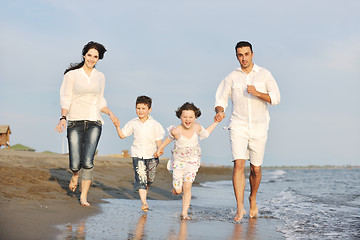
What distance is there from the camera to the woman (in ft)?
21.1

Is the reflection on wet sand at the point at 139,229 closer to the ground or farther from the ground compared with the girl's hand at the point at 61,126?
closer to the ground

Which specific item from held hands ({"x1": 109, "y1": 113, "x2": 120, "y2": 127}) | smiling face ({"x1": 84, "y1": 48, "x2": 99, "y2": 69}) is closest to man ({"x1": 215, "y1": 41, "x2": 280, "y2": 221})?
held hands ({"x1": 109, "y1": 113, "x2": 120, "y2": 127})

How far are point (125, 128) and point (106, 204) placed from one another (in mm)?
1208

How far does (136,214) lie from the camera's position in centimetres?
589

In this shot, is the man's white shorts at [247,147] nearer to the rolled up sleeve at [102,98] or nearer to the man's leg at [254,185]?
the man's leg at [254,185]

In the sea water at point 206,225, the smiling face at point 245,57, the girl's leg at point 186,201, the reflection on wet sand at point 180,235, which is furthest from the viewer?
the smiling face at point 245,57

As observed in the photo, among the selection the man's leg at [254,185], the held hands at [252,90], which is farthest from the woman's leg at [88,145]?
the man's leg at [254,185]

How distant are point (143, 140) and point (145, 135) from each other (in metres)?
0.08

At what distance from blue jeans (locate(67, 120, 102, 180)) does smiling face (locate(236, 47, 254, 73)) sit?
2.33 meters

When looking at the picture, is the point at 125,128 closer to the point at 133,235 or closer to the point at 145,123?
the point at 145,123

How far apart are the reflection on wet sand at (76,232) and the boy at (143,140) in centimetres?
197

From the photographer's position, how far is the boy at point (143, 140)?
6.56 m

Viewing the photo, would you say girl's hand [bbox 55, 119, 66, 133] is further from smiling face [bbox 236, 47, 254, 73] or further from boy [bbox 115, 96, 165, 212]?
smiling face [bbox 236, 47, 254, 73]

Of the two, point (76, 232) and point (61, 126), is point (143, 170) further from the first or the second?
point (76, 232)
